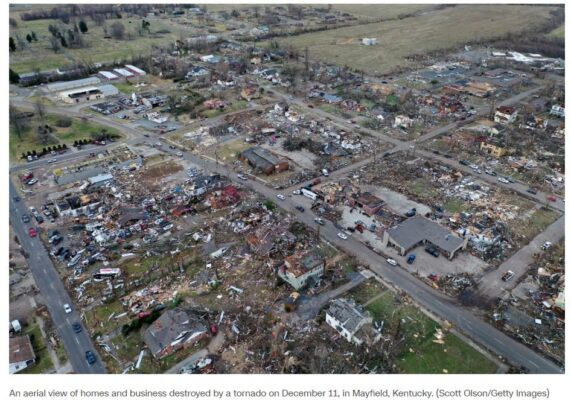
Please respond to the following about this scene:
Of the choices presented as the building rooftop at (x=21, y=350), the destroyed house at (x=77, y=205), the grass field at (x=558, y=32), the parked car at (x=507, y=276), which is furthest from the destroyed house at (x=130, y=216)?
the grass field at (x=558, y=32)

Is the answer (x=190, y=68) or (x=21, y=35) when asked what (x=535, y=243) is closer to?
(x=190, y=68)

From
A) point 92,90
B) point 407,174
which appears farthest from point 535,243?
point 92,90

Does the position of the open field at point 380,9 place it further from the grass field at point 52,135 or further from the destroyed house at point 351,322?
the destroyed house at point 351,322

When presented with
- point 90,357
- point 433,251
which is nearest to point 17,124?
point 90,357

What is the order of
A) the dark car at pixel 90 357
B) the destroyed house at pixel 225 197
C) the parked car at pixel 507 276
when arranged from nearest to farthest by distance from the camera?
the dark car at pixel 90 357, the parked car at pixel 507 276, the destroyed house at pixel 225 197

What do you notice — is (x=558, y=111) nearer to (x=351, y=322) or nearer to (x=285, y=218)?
(x=285, y=218)

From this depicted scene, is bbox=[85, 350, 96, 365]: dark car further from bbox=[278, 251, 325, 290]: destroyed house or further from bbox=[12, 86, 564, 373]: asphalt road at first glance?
bbox=[12, 86, 564, 373]: asphalt road

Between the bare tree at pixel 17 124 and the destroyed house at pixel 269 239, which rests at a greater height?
the bare tree at pixel 17 124
